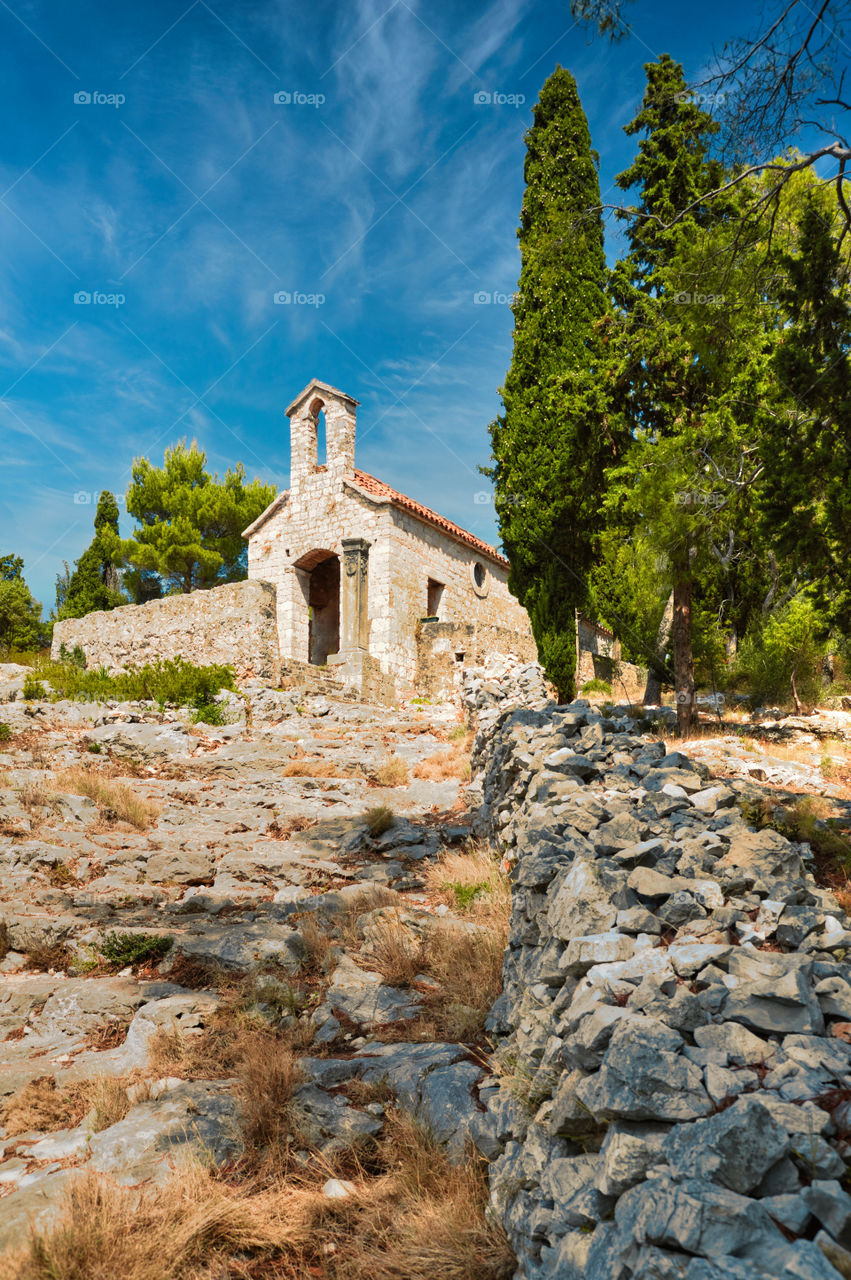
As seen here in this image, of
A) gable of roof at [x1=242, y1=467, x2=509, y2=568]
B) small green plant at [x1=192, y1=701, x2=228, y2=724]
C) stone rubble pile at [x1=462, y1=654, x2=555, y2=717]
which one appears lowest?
small green plant at [x1=192, y1=701, x2=228, y2=724]

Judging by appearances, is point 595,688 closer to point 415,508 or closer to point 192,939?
point 415,508

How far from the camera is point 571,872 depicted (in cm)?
311

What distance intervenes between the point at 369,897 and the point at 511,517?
8995 mm

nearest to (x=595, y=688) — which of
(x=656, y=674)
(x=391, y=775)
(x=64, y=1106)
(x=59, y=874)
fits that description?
(x=656, y=674)

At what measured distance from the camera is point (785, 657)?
1267 centimetres

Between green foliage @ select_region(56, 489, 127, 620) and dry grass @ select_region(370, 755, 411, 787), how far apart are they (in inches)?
953

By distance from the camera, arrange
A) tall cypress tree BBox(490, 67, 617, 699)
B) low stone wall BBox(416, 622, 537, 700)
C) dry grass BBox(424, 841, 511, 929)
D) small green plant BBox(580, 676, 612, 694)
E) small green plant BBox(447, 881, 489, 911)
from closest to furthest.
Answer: dry grass BBox(424, 841, 511, 929)
small green plant BBox(447, 881, 489, 911)
tall cypress tree BBox(490, 67, 617, 699)
small green plant BBox(580, 676, 612, 694)
low stone wall BBox(416, 622, 537, 700)

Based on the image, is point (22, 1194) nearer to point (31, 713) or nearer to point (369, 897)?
point (369, 897)

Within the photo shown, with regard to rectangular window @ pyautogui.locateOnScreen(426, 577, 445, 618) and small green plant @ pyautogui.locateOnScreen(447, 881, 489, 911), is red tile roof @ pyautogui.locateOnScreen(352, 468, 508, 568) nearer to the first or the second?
rectangular window @ pyautogui.locateOnScreen(426, 577, 445, 618)

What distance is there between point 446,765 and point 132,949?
7051 mm

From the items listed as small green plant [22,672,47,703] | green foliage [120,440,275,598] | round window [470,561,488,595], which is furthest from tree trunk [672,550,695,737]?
green foliage [120,440,275,598]

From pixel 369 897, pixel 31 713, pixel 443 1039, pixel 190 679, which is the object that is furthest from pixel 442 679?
pixel 443 1039

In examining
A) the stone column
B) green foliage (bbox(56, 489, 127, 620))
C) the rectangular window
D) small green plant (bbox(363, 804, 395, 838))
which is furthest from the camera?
green foliage (bbox(56, 489, 127, 620))

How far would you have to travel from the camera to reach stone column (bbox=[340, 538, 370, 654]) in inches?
798
